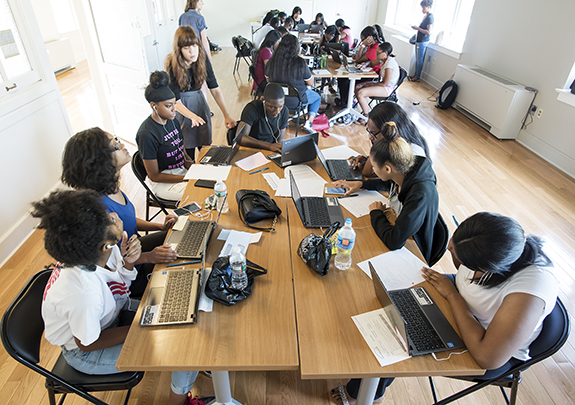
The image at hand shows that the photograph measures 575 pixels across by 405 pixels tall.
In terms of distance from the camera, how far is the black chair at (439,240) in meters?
1.81

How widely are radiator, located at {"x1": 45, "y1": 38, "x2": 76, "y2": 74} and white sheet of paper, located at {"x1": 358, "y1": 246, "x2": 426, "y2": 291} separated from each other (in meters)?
8.92

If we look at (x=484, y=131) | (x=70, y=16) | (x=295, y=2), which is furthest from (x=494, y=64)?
(x=70, y=16)

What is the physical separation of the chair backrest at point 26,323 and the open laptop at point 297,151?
5.09 feet

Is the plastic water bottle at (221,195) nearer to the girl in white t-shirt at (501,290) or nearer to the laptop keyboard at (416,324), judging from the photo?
the laptop keyboard at (416,324)

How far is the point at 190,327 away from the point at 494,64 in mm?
6271

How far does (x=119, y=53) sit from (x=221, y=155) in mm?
2410

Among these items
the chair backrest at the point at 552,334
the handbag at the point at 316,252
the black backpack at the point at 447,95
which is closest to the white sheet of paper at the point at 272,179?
the handbag at the point at 316,252

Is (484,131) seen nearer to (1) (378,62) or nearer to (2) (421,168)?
(1) (378,62)

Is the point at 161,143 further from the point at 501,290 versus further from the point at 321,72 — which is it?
the point at 321,72

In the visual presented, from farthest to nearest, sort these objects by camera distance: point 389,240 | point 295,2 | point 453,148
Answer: point 295,2 → point 453,148 → point 389,240

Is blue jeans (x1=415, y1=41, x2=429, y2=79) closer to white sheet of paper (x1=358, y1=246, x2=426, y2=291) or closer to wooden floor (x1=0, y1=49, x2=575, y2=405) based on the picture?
wooden floor (x1=0, y1=49, x2=575, y2=405)

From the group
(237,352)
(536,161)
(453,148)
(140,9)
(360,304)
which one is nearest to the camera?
(237,352)

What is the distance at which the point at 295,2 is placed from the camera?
33.7 ft

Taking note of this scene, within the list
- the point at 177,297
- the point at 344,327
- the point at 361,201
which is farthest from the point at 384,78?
the point at 177,297
